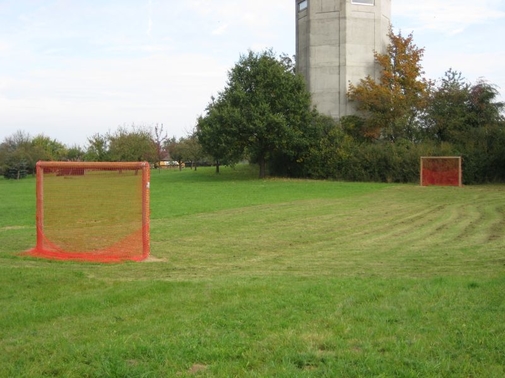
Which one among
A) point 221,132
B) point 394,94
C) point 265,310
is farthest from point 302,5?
point 265,310

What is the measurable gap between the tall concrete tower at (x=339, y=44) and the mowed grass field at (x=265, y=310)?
37.4 metres

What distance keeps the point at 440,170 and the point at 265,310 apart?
35988 mm

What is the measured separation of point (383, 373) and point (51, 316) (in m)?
3.93

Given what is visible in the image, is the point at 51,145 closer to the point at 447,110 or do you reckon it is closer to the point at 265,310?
the point at 447,110

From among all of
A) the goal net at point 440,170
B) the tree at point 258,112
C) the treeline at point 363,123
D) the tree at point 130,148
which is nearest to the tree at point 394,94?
the treeline at point 363,123

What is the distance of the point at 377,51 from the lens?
50281 mm

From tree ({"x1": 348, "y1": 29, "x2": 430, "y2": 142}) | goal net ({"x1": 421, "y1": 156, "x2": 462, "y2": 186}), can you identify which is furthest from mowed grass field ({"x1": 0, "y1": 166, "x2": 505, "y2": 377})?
tree ({"x1": 348, "y1": 29, "x2": 430, "y2": 142})

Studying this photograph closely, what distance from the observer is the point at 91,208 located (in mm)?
14203

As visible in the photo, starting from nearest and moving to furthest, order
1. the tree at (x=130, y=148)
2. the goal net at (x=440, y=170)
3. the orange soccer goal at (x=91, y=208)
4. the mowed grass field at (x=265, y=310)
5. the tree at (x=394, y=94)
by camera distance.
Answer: the mowed grass field at (x=265, y=310) < the orange soccer goal at (x=91, y=208) < the goal net at (x=440, y=170) < the tree at (x=394, y=94) < the tree at (x=130, y=148)

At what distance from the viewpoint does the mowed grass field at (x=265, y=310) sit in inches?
185

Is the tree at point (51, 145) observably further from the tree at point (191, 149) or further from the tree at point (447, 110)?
the tree at point (447, 110)

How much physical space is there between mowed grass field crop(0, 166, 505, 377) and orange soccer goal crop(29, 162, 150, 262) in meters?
0.67

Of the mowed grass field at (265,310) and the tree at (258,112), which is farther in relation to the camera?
the tree at (258,112)

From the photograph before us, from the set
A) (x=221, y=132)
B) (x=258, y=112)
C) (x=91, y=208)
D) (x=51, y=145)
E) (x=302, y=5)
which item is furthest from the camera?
(x=51, y=145)
